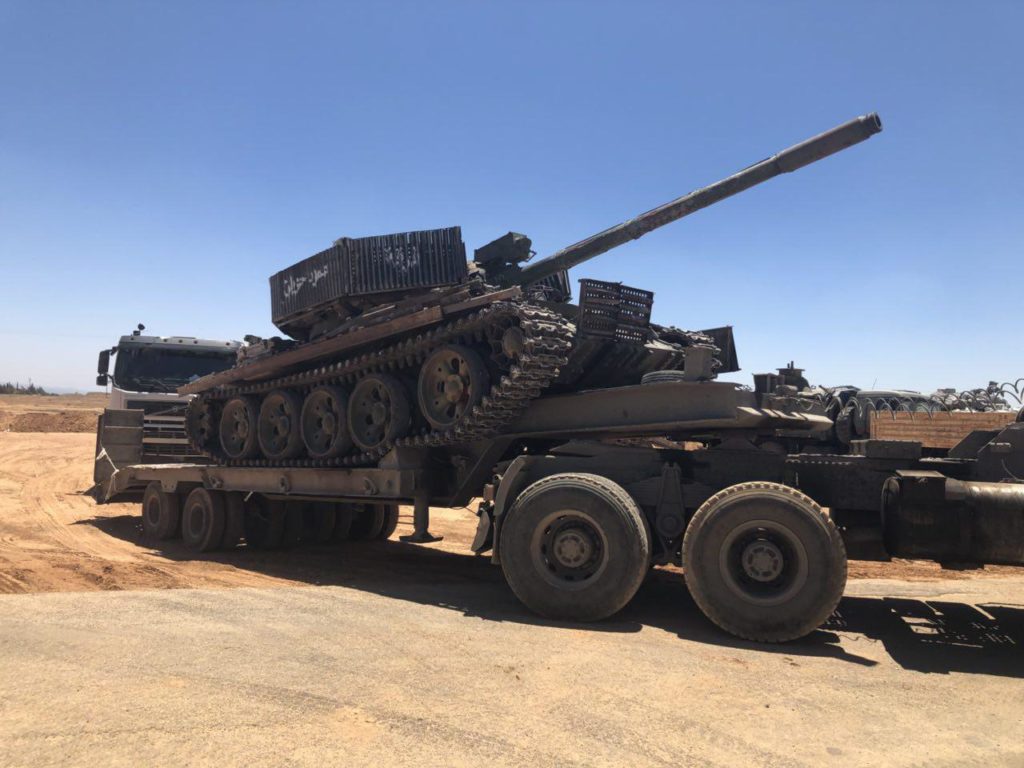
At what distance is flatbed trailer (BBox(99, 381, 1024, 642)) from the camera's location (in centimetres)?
621

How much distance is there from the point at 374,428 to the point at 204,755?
6.15 metres

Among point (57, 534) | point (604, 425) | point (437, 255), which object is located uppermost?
point (437, 255)

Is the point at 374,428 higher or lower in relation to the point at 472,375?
lower

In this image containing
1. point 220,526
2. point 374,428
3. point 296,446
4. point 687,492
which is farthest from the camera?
point 220,526

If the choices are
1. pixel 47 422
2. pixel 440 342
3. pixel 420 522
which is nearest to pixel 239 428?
pixel 420 522

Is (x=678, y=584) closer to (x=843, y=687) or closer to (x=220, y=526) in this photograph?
(x=843, y=687)

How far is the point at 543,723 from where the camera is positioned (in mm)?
4262

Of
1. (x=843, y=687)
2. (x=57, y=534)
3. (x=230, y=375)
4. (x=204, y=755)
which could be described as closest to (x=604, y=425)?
(x=843, y=687)

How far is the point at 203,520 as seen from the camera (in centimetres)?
1193

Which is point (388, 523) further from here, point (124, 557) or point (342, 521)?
point (124, 557)

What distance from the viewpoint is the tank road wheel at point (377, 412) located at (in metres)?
9.33

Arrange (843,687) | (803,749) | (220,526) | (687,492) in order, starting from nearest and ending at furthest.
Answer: (803,749)
(843,687)
(687,492)
(220,526)

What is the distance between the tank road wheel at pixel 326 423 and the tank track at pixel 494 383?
126 mm

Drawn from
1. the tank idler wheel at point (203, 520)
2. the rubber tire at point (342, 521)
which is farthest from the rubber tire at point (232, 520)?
the rubber tire at point (342, 521)
